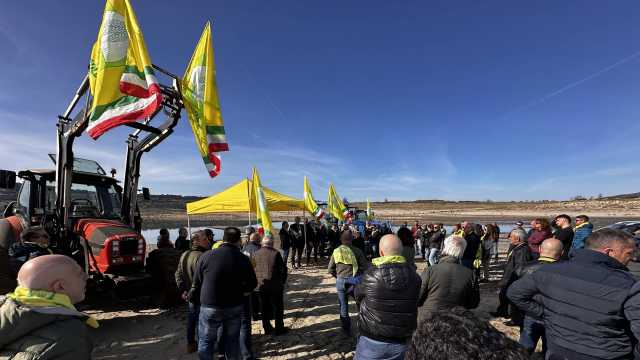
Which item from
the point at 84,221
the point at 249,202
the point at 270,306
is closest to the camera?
the point at 270,306

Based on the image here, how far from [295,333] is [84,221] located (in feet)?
15.0

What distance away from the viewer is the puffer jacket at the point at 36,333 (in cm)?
140

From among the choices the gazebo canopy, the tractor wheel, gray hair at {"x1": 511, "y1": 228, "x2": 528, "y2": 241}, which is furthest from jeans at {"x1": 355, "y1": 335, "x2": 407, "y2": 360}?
the gazebo canopy

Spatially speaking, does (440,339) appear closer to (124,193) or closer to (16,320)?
(16,320)

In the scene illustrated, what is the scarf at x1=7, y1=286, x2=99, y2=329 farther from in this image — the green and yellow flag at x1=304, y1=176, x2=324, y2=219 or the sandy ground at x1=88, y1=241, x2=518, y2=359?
the green and yellow flag at x1=304, y1=176, x2=324, y2=219

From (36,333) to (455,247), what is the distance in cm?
310

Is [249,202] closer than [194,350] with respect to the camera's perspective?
No

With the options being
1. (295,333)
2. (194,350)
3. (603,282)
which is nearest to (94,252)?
(194,350)

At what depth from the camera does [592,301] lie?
208 centimetres

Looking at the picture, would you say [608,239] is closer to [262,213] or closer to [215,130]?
[215,130]

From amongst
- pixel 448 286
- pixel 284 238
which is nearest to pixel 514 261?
pixel 448 286

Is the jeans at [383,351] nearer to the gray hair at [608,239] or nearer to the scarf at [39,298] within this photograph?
the gray hair at [608,239]

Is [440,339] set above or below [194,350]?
above

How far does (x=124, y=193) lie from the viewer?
6.64 m
